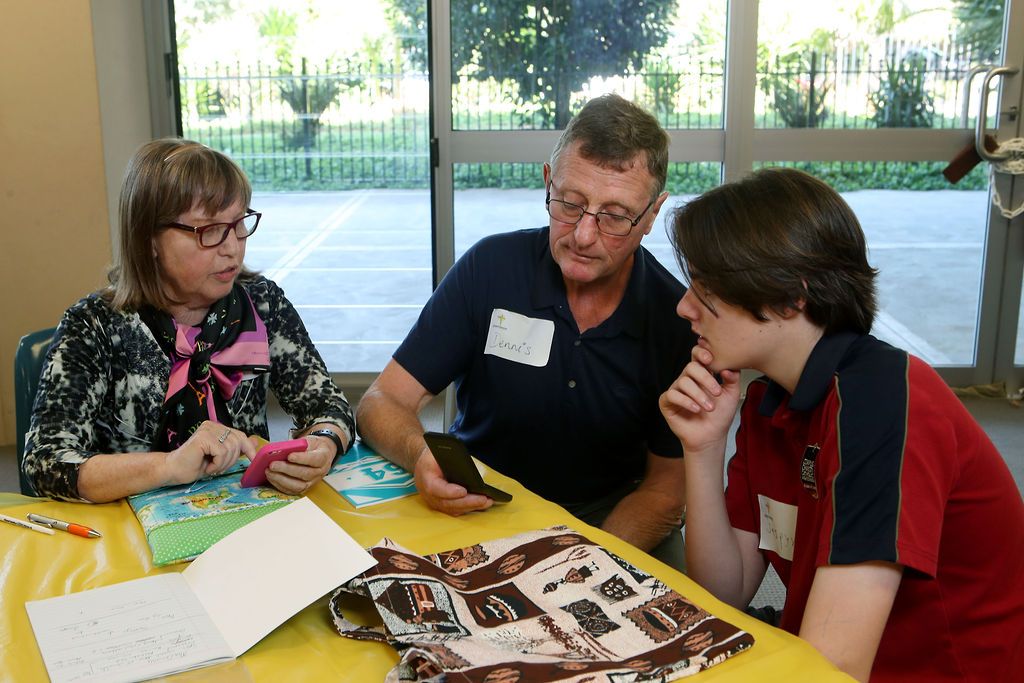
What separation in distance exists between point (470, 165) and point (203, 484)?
306cm

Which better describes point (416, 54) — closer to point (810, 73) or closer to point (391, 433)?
point (810, 73)

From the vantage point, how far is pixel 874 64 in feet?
14.7

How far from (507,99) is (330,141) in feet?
3.07

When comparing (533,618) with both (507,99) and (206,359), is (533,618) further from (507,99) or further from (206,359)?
(507,99)

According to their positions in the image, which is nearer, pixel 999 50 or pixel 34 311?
pixel 34 311

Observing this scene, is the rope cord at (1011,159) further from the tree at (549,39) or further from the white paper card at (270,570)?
the white paper card at (270,570)

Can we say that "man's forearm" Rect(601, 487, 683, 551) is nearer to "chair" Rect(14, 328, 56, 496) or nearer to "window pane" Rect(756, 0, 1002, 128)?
"chair" Rect(14, 328, 56, 496)

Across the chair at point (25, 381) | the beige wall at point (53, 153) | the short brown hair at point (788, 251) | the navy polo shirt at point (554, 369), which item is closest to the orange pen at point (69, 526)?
the chair at point (25, 381)

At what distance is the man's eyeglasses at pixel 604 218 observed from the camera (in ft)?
6.28

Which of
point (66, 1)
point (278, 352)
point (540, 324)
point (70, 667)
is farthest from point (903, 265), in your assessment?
point (70, 667)

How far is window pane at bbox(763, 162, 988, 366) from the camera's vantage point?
15.0 ft

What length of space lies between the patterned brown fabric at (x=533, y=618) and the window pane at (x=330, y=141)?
3521mm

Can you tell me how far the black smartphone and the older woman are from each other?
0.25 metres

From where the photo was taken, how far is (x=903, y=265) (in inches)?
189
